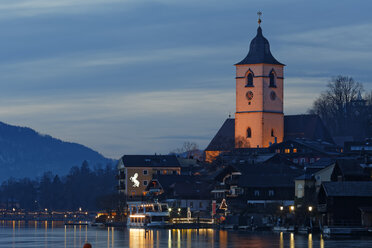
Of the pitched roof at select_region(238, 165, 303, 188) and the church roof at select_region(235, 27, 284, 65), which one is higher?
the church roof at select_region(235, 27, 284, 65)

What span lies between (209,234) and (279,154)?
47555 millimetres

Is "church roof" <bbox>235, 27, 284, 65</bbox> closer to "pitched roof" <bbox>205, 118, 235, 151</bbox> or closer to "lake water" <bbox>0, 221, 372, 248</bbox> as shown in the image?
"pitched roof" <bbox>205, 118, 235, 151</bbox>

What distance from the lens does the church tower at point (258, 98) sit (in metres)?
182

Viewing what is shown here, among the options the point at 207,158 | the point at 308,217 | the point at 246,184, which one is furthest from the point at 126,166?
the point at 308,217

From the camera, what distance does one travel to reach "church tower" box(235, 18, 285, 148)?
182 metres

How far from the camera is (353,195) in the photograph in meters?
107

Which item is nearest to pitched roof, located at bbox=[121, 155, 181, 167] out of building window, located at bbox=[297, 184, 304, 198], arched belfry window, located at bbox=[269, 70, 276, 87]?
arched belfry window, located at bbox=[269, 70, 276, 87]

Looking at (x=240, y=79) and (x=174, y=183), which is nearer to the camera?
(x=174, y=183)

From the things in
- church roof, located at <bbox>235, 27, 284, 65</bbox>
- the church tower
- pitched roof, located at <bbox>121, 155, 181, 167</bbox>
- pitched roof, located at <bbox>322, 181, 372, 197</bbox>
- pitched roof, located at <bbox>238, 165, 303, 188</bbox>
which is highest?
church roof, located at <bbox>235, 27, 284, 65</bbox>

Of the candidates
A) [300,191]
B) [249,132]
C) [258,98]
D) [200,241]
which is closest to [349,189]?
[200,241]

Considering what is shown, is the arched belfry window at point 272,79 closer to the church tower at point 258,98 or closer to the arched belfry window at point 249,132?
the church tower at point 258,98

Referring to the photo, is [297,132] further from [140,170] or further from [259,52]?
[140,170]

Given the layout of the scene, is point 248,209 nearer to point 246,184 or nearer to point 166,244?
point 246,184

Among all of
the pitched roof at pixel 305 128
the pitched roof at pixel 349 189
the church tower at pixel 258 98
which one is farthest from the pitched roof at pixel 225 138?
the pitched roof at pixel 349 189
